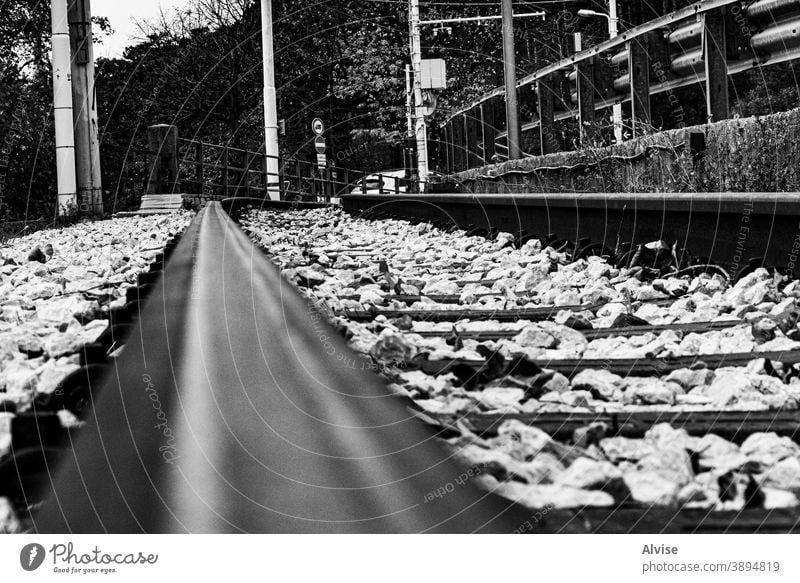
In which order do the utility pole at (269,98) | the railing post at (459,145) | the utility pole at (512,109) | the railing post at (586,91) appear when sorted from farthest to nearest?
the utility pole at (269,98)
the railing post at (459,145)
the utility pole at (512,109)
the railing post at (586,91)

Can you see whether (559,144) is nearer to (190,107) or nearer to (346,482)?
(346,482)

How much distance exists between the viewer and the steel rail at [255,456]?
82 cm

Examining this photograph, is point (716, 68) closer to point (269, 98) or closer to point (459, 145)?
point (459, 145)

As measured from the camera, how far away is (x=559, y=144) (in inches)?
479

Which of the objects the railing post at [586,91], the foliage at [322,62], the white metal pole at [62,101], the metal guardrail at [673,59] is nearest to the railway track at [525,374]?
the metal guardrail at [673,59]

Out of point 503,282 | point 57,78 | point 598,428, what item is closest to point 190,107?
point 57,78

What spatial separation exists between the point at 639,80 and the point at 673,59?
371 mm

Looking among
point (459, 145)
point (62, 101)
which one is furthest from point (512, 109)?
point (459, 145)

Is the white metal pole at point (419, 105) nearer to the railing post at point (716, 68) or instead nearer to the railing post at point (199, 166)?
the railing post at point (199, 166)

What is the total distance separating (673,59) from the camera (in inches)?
290

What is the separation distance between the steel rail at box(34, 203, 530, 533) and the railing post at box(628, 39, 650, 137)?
6.64 metres

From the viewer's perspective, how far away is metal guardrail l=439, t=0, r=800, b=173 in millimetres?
6125

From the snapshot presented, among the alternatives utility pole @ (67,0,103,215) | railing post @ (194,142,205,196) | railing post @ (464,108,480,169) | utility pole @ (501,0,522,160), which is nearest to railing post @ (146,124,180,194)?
railing post @ (194,142,205,196)

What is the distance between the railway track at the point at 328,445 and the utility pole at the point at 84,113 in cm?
1114
